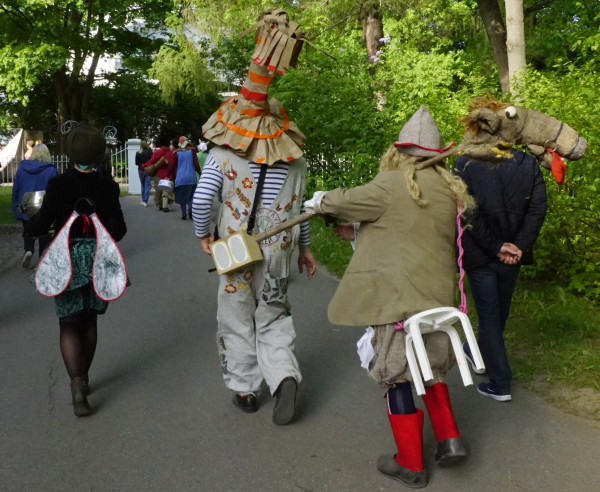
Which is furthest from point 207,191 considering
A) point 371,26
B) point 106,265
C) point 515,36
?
point 371,26

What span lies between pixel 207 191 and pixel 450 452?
1970 mm

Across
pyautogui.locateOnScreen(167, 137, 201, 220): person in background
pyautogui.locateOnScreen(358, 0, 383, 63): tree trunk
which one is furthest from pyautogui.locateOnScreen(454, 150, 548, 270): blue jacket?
pyautogui.locateOnScreen(358, 0, 383, 63): tree trunk

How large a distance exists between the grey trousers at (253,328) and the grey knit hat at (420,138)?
1.27m

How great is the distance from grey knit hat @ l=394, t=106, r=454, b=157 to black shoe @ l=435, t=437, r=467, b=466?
1397mm

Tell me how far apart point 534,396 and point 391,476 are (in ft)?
5.60

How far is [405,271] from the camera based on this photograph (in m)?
3.73

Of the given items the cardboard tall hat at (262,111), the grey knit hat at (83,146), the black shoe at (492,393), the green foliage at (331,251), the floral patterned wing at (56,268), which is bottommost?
the green foliage at (331,251)

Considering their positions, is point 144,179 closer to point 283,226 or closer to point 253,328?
point 253,328

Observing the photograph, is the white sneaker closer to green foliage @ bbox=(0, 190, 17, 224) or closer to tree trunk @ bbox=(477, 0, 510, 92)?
green foliage @ bbox=(0, 190, 17, 224)

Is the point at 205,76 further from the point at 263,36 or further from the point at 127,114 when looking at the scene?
the point at 263,36

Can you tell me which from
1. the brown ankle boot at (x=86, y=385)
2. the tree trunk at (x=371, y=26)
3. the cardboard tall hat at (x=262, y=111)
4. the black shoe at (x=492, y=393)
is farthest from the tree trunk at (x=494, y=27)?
the brown ankle boot at (x=86, y=385)

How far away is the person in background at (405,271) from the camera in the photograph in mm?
3736

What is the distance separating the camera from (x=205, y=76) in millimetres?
29219

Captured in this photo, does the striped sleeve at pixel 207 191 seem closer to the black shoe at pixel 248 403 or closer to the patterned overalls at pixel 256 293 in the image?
the patterned overalls at pixel 256 293
